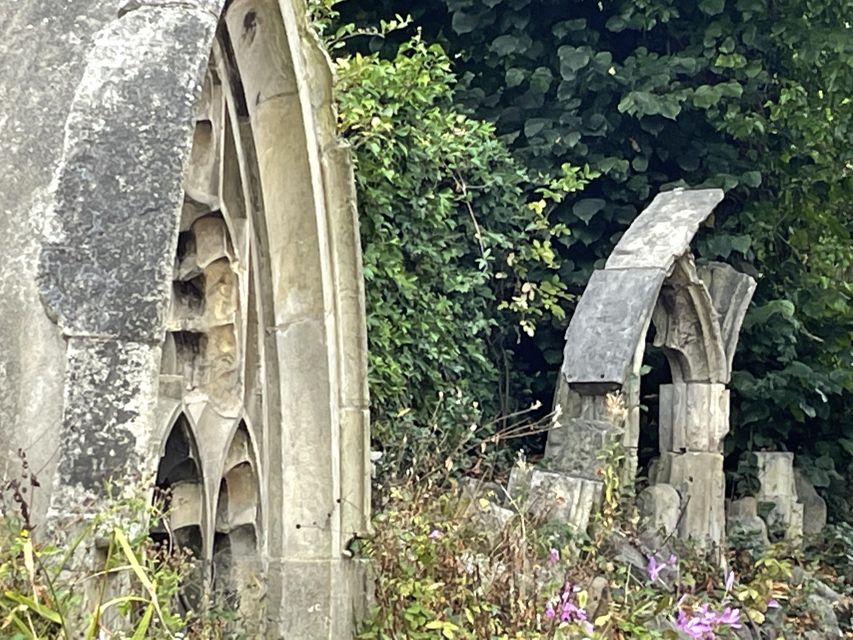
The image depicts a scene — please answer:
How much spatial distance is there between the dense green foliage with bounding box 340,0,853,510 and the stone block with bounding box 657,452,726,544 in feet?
6.51

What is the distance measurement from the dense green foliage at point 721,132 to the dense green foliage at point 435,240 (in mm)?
586

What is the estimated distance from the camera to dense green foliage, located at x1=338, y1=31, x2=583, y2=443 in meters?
6.67

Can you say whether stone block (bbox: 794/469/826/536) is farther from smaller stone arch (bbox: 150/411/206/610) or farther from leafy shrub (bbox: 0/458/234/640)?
leafy shrub (bbox: 0/458/234/640)

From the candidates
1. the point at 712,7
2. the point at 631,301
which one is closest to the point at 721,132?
the point at 712,7

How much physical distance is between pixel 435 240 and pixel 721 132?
3386 mm

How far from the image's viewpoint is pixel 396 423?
627 centimetres

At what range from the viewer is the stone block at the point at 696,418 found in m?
7.62

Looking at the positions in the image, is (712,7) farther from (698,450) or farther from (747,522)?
(747,522)

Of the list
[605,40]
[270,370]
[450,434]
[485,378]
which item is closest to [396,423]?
[450,434]

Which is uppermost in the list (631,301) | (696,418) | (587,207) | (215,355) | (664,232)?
(587,207)

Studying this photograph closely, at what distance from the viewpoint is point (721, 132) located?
9.85 meters

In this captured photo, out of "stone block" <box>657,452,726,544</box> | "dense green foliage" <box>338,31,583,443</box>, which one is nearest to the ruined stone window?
"dense green foliage" <box>338,31,583,443</box>

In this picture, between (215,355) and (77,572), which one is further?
(215,355)

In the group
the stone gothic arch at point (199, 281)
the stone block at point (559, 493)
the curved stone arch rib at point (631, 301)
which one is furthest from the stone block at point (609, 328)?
the stone gothic arch at point (199, 281)
